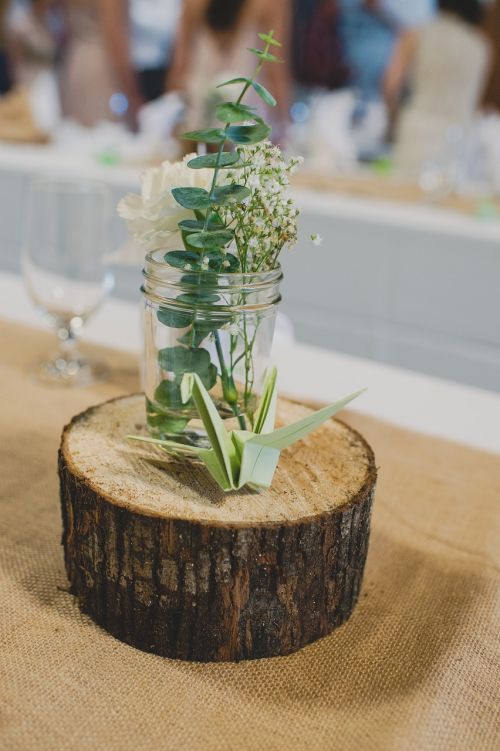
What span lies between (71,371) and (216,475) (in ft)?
1.81

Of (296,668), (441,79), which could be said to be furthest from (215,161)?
(441,79)

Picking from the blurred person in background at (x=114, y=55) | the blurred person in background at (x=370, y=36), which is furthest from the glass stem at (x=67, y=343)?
the blurred person in background at (x=114, y=55)

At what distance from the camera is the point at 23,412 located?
3.20 ft

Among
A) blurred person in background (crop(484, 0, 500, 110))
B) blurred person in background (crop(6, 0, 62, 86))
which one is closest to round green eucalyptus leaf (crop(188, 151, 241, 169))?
blurred person in background (crop(484, 0, 500, 110))

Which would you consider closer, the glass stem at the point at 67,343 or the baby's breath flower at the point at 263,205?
the baby's breath flower at the point at 263,205

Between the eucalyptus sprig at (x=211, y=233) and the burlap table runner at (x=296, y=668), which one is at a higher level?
the eucalyptus sprig at (x=211, y=233)

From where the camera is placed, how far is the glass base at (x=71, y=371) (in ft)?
3.50

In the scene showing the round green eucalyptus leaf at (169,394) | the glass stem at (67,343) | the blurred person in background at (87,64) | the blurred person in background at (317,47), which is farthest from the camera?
the blurred person in background at (87,64)

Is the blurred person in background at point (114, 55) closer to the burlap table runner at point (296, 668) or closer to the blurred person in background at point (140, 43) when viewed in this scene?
the blurred person in background at point (140, 43)

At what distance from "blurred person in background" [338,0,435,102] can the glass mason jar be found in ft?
13.7

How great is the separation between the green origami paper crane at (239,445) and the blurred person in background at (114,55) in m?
4.97

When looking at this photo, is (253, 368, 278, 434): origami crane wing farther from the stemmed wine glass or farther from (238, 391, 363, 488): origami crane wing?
the stemmed wine glass

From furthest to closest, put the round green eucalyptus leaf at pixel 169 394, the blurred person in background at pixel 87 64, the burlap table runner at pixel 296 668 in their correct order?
the blurred person in background at pixel 87 64 → the round green eucalyptus leaf at pixel 169 394 → the burlap table runner at pixel 296 668

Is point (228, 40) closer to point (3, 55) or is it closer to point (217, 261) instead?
point (3, 55)
